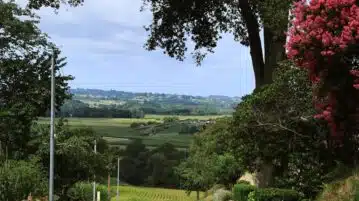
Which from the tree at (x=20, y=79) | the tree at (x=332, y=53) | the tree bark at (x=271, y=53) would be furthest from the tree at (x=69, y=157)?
the tree at (x=332, y=53)

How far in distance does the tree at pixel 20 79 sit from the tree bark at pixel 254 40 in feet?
47.2

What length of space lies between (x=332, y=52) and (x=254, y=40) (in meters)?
8.40

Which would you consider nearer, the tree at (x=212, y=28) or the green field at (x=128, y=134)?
the tree at (x=212, y=28)

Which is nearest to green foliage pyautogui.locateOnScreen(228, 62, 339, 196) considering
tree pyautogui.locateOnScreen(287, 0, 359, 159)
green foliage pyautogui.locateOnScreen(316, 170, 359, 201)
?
tree pyautogui.locateOnScreen(287, 0, 359, 159)

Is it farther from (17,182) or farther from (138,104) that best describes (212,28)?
(138,104)

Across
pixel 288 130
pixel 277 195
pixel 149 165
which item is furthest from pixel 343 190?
pixel 149 165

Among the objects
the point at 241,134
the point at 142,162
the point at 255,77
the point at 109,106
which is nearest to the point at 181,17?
the point at 255,77

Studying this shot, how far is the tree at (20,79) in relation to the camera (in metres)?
31.5

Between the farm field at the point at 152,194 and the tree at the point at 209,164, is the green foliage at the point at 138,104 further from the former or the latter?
the tree at the point at 209,164

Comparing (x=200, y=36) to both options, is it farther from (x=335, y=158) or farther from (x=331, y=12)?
(x=331, y=12)

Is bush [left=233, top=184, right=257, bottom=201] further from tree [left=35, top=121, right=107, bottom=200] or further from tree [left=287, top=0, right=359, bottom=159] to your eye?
tree [left=287, top=0, right=359, bottom=159]

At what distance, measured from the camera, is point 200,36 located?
870 inches

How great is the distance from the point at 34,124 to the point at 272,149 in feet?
58.7

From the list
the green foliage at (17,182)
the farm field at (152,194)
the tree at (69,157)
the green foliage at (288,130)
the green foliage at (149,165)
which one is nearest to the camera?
the green foliage at (288,130)
